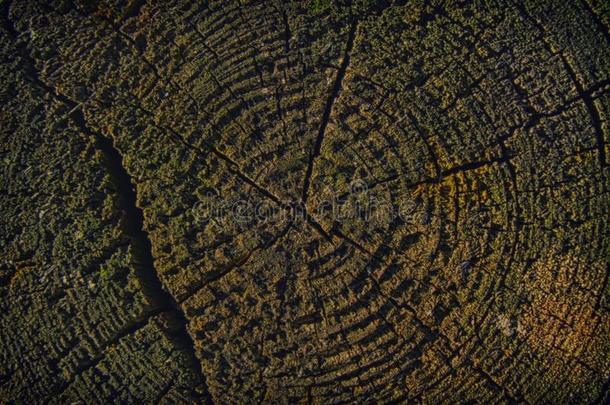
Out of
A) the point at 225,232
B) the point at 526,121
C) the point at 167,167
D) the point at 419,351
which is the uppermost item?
the point at 167,167

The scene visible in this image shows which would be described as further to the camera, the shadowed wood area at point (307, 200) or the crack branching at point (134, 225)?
the crack branching at point (134, 225)

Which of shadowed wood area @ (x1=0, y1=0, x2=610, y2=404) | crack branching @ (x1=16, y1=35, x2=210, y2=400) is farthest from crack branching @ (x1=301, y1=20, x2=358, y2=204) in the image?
crack branching @ (x1=16, y1=35, x2=210, y2=400)

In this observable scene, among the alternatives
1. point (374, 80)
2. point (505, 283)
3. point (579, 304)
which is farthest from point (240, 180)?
point (579, 304)

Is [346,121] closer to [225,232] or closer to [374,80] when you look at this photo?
[374,80]

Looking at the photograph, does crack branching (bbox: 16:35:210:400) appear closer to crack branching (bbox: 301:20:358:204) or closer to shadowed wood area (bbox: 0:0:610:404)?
shadowed wood area (bbox: 0:0:610:404)

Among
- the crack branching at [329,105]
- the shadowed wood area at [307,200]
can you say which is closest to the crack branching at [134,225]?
the shadowed wood area at [307,200]

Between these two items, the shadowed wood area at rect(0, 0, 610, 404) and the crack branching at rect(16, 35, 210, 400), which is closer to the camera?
the shadowed wood area at rect(0, 0, 610, 404)

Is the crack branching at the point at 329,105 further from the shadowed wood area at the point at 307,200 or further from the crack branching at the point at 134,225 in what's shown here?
the crack branching at the point at 134,225

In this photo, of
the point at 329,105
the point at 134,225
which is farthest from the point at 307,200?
the point at 134,225
